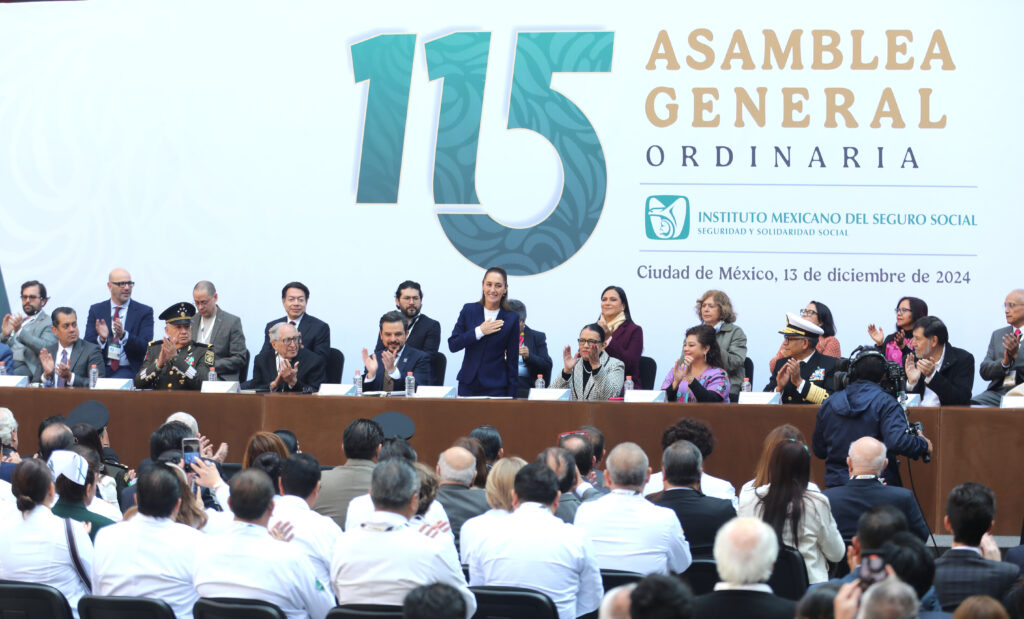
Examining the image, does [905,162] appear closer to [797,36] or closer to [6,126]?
[797,36]

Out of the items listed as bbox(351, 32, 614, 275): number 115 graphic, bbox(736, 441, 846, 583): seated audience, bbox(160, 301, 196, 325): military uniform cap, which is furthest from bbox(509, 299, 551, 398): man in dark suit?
bbox(736, 441, 846, 583): seated audience

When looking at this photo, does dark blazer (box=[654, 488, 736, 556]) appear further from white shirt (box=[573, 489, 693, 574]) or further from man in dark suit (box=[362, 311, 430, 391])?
man in dark suit (box=[362, 311, 430, 391])

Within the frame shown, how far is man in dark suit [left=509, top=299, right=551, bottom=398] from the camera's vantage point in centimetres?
→ 822

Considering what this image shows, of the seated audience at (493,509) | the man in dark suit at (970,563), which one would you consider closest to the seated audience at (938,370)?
the man in dark suit at (970,563)

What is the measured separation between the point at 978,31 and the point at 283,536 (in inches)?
274

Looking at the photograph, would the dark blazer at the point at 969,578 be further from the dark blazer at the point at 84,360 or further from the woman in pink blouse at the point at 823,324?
the dark blazer at the point at 84,360

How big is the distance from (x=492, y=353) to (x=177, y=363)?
2.00 metres

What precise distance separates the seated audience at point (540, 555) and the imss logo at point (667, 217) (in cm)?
538

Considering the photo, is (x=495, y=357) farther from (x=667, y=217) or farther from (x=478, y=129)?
(x=478, y=129)

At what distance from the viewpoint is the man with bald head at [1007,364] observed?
23.9ft

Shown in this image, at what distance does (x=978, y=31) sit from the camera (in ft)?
29.2

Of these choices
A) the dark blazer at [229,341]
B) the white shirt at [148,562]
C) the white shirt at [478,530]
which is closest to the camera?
the white shirt at [148,562]

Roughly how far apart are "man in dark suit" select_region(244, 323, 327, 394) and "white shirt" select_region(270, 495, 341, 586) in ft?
11.8

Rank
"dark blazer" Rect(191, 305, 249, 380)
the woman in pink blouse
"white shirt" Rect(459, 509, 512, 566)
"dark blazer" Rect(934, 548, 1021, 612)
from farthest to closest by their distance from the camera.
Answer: "dark blazer" Rect(191, 305, 249, 380)
the woman in pink blouse
"white shirt" Rect(459, 509, 512, 566)
"dark blazer" Rect(934, 548, 1021, 612)
